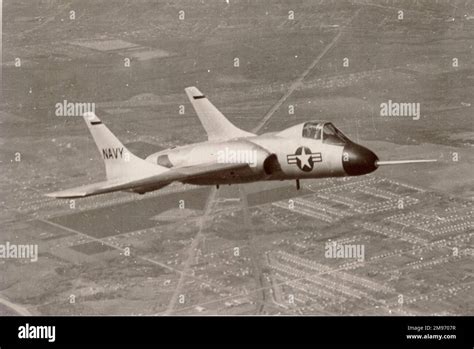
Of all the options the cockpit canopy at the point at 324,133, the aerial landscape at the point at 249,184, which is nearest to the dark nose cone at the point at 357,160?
the cockpit canopy at the point at 324,133

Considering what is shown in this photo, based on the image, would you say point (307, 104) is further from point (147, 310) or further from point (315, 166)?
point (315, 166)

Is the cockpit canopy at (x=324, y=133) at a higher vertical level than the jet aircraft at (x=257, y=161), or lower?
higher

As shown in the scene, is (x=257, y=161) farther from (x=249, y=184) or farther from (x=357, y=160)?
(x=249, y=184)

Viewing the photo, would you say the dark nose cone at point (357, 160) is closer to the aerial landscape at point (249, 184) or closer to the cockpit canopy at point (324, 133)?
the cockpit canopy at point (324, 133)

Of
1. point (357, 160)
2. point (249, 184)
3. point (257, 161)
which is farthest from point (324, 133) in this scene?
point (249, 184)

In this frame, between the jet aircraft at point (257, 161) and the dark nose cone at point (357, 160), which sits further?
the jet aircraft at point (257, 161)

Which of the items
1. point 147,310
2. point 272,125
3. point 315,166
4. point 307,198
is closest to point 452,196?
point 307,198

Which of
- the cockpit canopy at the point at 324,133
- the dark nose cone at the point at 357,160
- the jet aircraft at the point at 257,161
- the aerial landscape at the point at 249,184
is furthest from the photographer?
the aerial landscape at the point at 249,184
